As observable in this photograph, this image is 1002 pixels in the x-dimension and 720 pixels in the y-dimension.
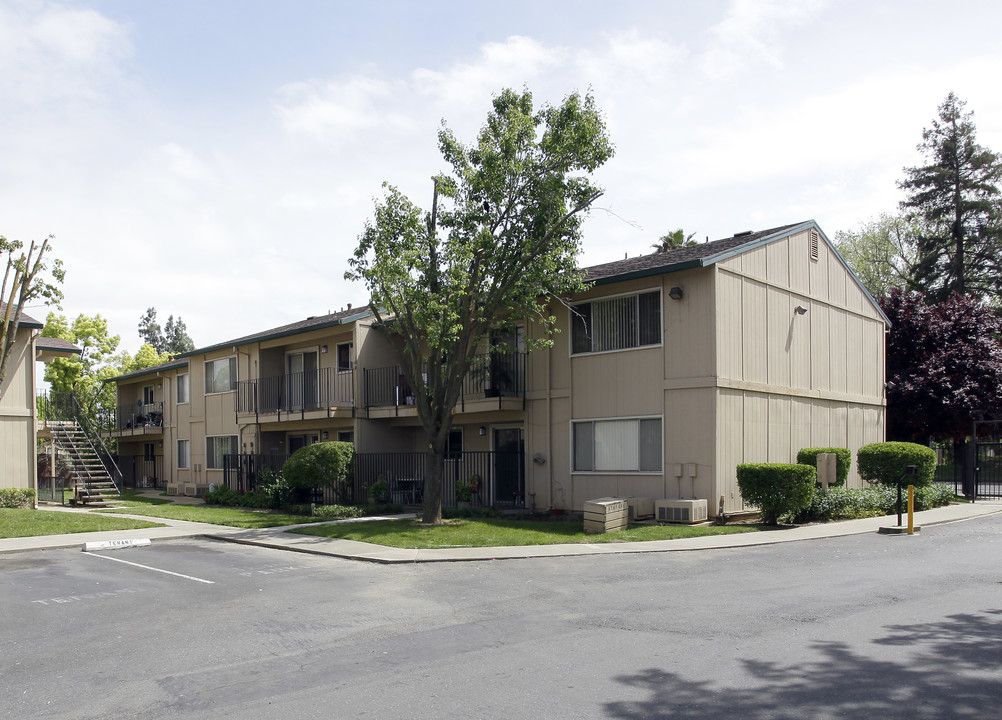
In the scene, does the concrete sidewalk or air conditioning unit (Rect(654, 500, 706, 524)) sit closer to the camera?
the concrete sidewalk

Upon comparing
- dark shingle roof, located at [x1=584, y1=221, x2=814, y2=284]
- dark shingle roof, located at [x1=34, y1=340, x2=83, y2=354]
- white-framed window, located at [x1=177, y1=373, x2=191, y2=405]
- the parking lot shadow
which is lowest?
the parking lot shadow

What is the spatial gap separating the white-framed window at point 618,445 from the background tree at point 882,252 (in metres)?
34.3

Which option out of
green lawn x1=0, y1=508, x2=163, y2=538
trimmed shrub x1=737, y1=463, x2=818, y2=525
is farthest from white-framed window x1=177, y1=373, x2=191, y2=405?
trimmed shrub x1=737, y1=463, x2=818, y2=525

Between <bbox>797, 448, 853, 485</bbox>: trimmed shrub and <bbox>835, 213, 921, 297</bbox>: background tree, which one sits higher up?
<bbox>835, 213, 921, 297</bbox>: background tree

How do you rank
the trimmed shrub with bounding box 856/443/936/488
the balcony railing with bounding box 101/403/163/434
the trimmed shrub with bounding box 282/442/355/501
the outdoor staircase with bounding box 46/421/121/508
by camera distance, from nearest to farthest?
the trimmed shrub with bounding box 856/443/936/488 → the trimmed shrub with bounding box 282/442/355/501 → the outdoor staircase with bounding box 46/421/121/508 → the balcony railing with bounding box 101/403/163/434

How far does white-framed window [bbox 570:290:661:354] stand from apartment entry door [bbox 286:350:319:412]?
9406 millimetres

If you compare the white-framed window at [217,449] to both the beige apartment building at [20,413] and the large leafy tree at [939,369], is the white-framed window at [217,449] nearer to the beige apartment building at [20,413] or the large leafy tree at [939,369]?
the beige apartment building at [20,413]

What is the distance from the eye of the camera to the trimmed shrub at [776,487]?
17594mm

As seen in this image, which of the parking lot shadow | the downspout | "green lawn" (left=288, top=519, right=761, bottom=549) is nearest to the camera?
the parking lot shadow

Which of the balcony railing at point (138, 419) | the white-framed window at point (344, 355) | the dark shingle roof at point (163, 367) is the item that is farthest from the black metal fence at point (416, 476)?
the balcony railing at point (138, 419)

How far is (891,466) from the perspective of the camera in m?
22.3

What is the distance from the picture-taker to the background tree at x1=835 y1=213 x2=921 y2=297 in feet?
162

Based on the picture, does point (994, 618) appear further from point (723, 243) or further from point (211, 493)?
point (211, 493)

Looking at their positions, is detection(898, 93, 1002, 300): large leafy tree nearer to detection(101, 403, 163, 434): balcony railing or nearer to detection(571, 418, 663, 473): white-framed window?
detection(571, 418, 663, 473): white-framed window
